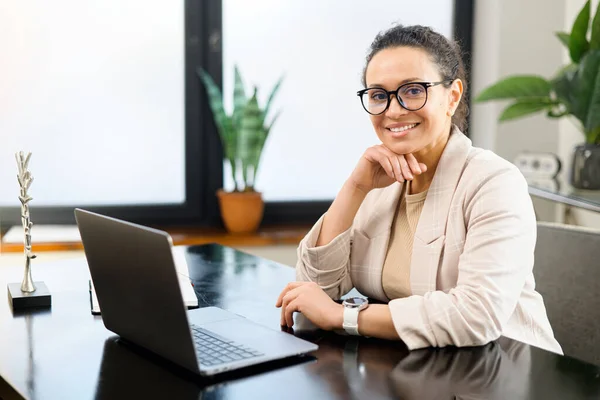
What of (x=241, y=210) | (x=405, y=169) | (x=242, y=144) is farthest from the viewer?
(x=241, y=210)

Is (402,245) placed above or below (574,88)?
below

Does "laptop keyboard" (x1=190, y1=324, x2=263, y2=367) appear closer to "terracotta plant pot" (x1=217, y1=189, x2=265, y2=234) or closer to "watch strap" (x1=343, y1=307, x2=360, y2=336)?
"watch strap" (x1=343, y1=307, x2=360, y2=336)

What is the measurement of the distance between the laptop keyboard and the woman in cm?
19

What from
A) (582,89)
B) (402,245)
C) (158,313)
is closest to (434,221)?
(402,245)

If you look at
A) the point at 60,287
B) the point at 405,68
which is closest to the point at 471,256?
the point at 405,68

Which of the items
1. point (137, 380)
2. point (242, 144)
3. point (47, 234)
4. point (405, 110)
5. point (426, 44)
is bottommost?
point (47, 234)

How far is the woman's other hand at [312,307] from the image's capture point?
1.47m

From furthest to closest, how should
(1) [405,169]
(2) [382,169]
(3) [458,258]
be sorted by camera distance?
(2) [382,169] → (1) [405,169] → (3) [458,258]

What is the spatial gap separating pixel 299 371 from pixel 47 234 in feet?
7.55

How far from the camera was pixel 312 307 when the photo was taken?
4.92ft

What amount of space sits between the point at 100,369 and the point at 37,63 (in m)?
2.29

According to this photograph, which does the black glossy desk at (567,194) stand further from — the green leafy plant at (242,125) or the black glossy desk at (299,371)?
the black glossy desk at (299,371)

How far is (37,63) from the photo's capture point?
3.29 m

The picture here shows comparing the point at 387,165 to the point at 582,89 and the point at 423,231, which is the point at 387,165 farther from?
the point at 582,89
